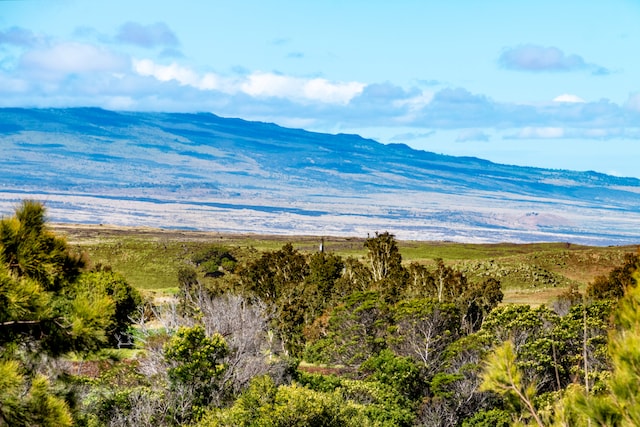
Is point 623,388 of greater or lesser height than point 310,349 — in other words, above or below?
above

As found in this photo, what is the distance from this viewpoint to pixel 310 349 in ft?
148

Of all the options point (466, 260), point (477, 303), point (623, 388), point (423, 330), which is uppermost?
point (623, 388)

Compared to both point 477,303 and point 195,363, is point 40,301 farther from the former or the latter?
point 477,303

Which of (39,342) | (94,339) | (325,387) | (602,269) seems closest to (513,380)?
(94,339)

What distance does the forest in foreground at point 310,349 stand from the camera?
44.6ft

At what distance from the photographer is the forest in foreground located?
13.6m

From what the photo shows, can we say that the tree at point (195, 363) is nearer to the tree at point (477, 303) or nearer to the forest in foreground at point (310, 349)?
the forest in foreground at point (310, 349)

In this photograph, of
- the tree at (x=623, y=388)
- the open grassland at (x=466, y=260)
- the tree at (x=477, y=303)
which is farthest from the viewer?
the open grassland at (x=466, y=260)

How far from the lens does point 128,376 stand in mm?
31969

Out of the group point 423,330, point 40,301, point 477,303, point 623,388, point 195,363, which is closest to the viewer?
point 623,388

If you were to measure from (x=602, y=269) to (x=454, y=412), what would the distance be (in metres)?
64.2

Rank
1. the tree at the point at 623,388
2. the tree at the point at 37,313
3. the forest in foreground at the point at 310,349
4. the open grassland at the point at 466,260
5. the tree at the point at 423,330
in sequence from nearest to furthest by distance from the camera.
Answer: the tree at the point at 623,388, the tree at the point at 37,313, the forest in foreground at the point at 310,349, the tree at the point at 423,330, the open grassland at the point at 466,260

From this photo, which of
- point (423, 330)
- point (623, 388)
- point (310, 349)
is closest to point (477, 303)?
point (310, 349)

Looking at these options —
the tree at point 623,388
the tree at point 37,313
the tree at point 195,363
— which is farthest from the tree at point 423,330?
the tree at point 623,388
